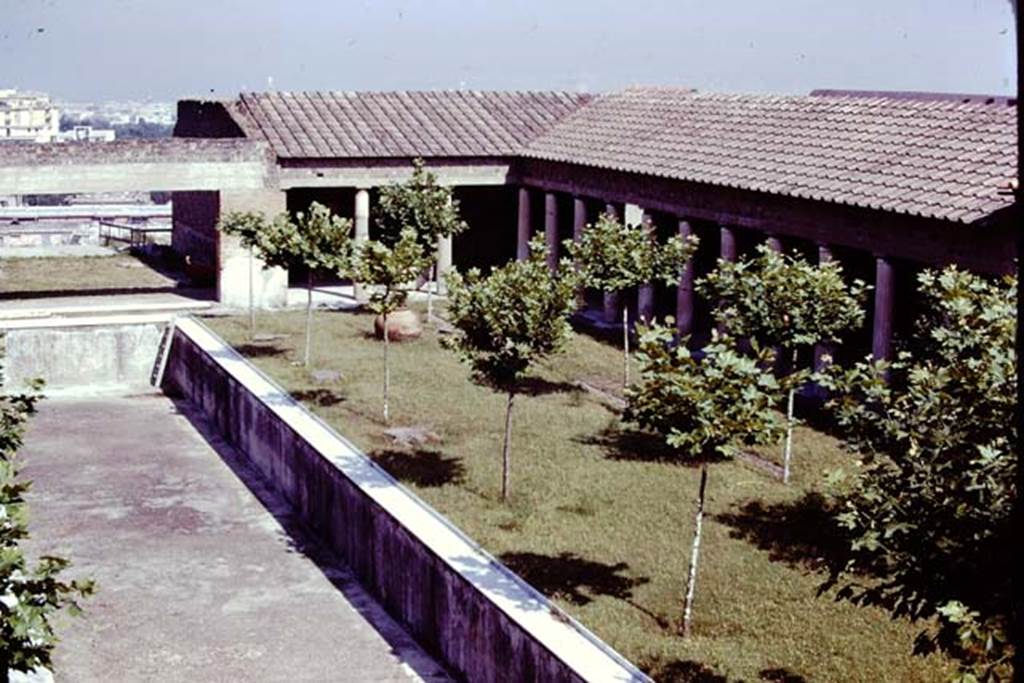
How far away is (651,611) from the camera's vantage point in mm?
15695

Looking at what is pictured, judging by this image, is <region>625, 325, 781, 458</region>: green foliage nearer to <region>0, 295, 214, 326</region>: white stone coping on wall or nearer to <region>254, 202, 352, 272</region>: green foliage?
<region>254, 202, 352, 272</region>: green foliage

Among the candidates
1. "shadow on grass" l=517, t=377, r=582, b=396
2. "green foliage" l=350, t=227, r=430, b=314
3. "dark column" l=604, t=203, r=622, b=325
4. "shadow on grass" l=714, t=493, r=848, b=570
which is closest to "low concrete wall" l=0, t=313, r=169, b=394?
"green foliage" l=350, t=227, r=430, b=314

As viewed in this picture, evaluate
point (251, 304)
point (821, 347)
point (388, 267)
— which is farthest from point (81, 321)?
point (821, 347)

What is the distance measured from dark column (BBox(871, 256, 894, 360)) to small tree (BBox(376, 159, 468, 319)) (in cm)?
1234

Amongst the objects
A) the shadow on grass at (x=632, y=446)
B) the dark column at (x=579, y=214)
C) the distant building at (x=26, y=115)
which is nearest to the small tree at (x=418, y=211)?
the dark column at (x=579, y=214)

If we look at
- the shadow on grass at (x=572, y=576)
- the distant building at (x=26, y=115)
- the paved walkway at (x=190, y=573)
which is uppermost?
the distant building at (x=26, y=115)

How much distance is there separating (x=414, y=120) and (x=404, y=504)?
22.9m

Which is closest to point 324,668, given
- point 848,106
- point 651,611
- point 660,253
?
point 651,611

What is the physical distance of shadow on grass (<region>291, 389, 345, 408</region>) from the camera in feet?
85.5

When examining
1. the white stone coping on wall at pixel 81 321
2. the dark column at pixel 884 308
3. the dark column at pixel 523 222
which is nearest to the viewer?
the dark column at pixel 884 308

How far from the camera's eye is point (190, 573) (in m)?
20.7

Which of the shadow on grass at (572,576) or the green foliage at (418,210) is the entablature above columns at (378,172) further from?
the shadow on grass at (572,576)

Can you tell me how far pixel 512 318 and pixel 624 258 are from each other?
713 centimetres

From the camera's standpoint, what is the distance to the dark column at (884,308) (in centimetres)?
2478
